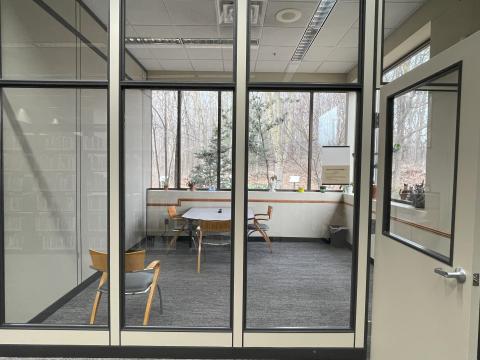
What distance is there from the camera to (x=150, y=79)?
2.39 meters

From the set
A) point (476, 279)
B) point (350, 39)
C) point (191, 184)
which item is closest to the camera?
point (476, 279)

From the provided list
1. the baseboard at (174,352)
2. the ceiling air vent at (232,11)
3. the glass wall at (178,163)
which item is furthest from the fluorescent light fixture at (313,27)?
the baseboard at (174,352)

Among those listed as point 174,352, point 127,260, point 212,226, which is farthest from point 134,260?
point 212,226

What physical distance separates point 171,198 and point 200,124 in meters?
0.99

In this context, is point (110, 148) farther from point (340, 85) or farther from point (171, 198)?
point (340, 85)

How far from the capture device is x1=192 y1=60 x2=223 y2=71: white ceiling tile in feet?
8.21

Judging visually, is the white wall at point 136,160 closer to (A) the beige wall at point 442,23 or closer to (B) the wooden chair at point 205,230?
(B) the wooden chair at point 205,230

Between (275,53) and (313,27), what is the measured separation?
0.81 m

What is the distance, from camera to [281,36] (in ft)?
10.2

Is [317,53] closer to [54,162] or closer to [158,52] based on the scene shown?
[158,52]

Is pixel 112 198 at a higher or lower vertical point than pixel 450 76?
lower

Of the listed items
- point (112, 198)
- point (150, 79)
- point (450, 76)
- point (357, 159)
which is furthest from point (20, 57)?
point (450, 76)

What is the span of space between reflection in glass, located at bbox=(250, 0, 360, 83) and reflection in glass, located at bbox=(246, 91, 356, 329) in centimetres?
22

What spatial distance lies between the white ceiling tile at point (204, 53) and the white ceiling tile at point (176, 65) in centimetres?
13
